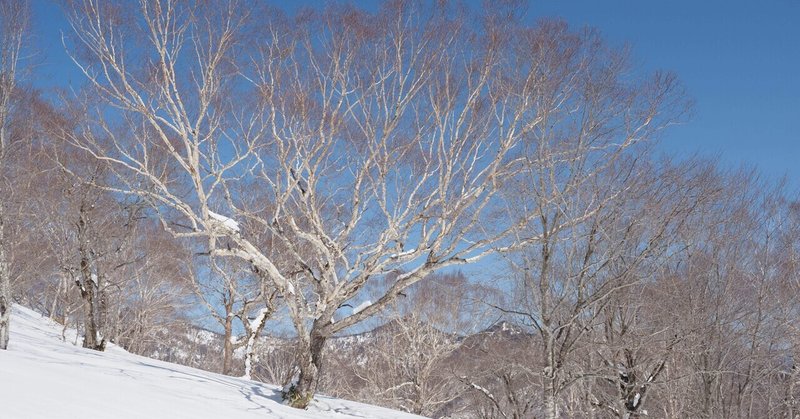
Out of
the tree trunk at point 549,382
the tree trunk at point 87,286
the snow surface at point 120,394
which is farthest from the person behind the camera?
the tree trunk at point 87,286

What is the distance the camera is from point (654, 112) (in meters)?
9.21

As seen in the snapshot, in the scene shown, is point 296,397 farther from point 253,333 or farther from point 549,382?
point 253,333

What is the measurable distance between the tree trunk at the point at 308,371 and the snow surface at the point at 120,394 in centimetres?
21

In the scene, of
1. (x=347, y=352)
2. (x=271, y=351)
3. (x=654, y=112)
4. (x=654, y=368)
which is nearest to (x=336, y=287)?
(x=654, y=112)

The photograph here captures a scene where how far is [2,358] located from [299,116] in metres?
5.11

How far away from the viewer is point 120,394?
595 centimetres

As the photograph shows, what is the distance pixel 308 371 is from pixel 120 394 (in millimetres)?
2954

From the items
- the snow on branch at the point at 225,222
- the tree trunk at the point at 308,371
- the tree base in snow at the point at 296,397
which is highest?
the snow on branch at the point at 225,222

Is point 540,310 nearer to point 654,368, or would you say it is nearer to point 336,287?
point 336,287

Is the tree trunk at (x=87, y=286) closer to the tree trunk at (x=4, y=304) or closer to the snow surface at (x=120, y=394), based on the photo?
the snow surface at (x=120, y=394)

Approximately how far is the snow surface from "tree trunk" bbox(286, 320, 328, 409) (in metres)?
0.21

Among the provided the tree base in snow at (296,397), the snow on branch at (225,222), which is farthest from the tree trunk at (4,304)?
the tree base in snow at (296,397)

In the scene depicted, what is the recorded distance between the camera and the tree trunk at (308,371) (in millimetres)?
8270

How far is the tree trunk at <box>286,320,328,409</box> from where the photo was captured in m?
8.27
